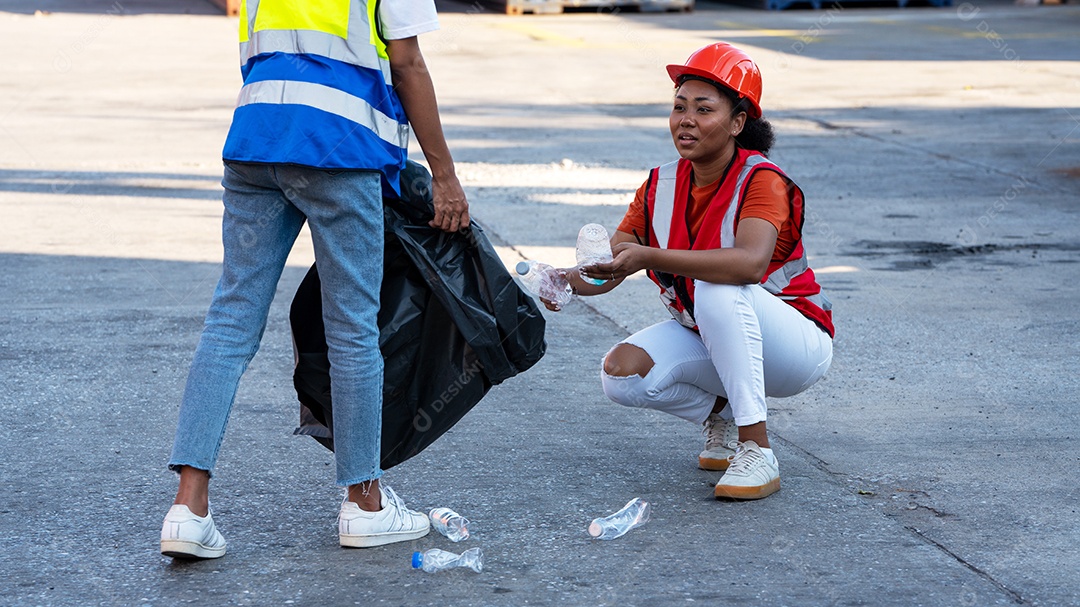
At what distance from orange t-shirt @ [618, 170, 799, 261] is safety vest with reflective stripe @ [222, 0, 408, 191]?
1142mm

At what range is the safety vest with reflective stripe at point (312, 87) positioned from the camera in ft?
9.89

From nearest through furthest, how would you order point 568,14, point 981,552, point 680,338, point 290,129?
point 290,129
point 981,552
point 680,338
point 568,14

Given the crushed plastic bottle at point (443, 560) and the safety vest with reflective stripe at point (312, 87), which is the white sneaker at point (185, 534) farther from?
the safety vest with reflective stripe at point (312, 87)

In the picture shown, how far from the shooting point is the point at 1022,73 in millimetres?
15438

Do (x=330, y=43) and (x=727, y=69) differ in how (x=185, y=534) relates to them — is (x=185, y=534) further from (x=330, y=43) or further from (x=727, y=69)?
(x=727, y=69)

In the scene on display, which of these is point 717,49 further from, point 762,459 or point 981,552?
point 981,552

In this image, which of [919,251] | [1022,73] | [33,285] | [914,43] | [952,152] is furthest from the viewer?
[914,43]

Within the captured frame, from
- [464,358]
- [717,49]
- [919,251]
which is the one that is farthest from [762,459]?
[919,251]

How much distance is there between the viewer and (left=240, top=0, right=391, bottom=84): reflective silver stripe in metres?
3.02

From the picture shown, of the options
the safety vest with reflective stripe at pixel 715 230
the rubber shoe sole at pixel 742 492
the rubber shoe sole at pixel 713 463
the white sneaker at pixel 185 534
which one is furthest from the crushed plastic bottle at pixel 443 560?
the safety vest with reflective stripe at pixel 715 230

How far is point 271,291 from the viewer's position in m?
3.26

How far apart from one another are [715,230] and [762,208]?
172mm

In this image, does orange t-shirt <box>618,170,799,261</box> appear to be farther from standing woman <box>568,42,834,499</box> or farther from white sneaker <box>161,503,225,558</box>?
white sneaker <box>161,503,225,558</box>

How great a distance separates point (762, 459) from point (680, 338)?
0.45 m
